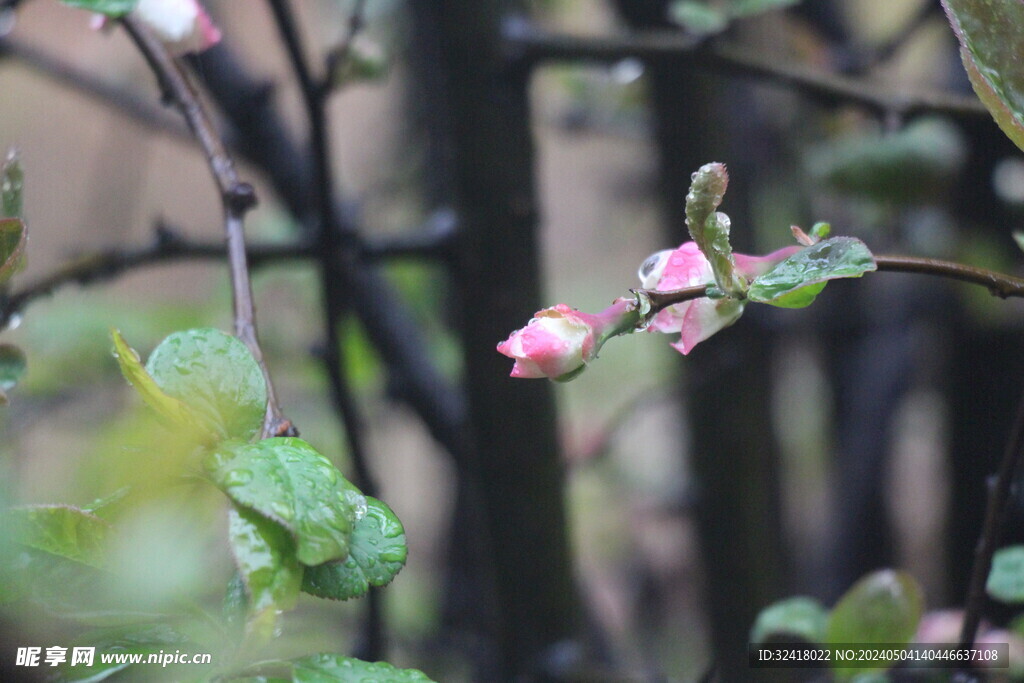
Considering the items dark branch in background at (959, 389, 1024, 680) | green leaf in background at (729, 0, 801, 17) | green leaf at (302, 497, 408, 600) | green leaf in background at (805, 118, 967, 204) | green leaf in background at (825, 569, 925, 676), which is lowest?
green leaf in background at (825, 569, 925, 676)

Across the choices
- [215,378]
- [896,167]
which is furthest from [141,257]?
[896,167]

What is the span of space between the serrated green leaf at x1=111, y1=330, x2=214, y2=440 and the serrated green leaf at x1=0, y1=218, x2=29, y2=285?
0.17 ft

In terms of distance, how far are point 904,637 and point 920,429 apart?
1.01 metres

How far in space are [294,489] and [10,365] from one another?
0.45 feet

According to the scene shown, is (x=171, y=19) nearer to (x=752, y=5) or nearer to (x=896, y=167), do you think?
(x=752, y=5)

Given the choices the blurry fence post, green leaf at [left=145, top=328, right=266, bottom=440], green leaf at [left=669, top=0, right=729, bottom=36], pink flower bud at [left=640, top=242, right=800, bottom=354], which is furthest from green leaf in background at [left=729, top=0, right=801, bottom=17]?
green leaf at [left=145, top=328, right=266, bottom=440]

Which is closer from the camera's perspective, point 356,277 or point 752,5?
point 752,5

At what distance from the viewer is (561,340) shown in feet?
0.76

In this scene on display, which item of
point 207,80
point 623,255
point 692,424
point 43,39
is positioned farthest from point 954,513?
point 43,39

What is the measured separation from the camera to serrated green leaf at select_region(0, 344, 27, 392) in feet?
0.86

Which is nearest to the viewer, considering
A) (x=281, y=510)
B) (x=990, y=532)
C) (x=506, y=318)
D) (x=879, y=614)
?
(x=281, y=510)

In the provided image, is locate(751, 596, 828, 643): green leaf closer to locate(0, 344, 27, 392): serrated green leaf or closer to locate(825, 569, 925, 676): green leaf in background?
locate(825, 569, 925, 676): green leaf in background

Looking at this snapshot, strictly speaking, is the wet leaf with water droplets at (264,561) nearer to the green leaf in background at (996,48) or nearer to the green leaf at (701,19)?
the green leaf in background at (996,48)

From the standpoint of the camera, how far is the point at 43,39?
142 centimetres
